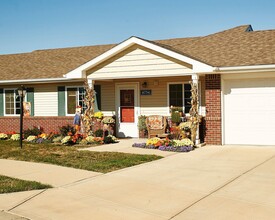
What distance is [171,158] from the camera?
11.1m

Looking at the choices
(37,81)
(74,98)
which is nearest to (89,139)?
(74,98)

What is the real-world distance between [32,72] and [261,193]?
15030 millimetres

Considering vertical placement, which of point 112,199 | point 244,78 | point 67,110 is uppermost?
point 244,78

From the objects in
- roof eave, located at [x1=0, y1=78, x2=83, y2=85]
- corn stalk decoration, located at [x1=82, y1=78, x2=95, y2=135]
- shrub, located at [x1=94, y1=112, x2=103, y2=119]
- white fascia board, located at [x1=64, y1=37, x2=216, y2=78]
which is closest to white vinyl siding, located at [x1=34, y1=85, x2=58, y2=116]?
roof eave, located at [x1=0, y1=78, x2=83, y2=85]

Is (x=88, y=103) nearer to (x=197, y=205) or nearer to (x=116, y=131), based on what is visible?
(x=116, y=131)

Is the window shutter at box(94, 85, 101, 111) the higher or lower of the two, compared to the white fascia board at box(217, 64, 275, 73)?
lower

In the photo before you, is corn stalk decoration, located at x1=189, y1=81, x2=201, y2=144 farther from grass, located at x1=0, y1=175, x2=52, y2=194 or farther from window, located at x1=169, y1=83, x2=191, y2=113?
grass, located at x1=0, y1=175, x2=52, y2=194

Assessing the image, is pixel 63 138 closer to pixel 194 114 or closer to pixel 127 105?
pixel 127 105

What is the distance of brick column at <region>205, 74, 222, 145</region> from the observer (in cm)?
1400

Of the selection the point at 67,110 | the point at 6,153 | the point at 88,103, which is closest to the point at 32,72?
the point at 67,110

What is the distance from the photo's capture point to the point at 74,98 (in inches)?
709

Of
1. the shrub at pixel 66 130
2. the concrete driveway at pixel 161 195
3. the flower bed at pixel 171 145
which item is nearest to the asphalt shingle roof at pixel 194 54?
the shrub at pixel 66 130

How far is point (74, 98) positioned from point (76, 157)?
23.4 feet

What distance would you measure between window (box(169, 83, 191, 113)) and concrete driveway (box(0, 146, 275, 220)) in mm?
6043
